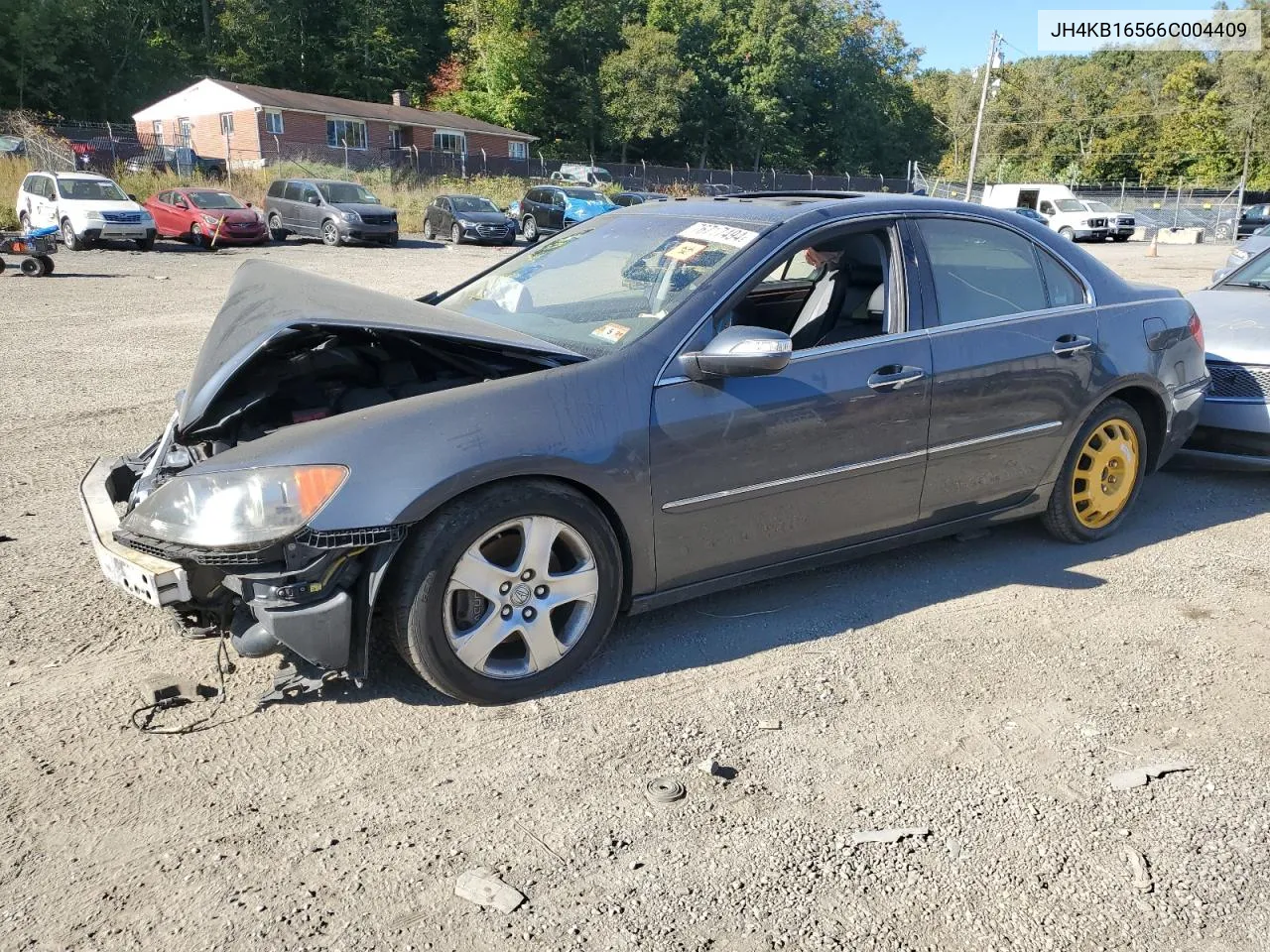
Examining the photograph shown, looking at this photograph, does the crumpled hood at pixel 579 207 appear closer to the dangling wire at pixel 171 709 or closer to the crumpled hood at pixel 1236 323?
the crumpled hood at pixel 1236 323

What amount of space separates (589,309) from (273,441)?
1.37 m

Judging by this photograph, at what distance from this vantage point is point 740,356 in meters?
3.38

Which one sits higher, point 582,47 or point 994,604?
point 582,47

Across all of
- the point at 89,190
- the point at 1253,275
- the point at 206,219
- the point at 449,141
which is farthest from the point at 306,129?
the point at 1253,275

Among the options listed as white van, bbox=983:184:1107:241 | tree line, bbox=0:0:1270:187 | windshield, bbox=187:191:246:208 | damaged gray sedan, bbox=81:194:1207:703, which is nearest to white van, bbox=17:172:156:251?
windshield, bbox=187:191:246:208

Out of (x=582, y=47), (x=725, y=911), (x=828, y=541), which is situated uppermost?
(x=582, y=47)

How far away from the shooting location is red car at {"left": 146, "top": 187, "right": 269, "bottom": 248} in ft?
79.8

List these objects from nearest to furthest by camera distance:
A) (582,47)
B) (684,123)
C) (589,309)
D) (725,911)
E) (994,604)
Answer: (725,911) < (589,309) < (994,604) < (582,47) < (684,123)

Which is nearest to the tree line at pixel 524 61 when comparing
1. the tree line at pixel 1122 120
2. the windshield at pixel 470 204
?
the tree line at pixel 1122 120

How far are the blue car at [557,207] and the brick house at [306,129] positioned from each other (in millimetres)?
14964

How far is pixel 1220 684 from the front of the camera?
3564mm

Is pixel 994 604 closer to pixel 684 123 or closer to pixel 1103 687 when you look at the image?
pixel 1103 687

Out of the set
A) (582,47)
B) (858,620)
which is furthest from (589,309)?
(582,47)

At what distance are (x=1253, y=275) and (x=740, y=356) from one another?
5644 mm
